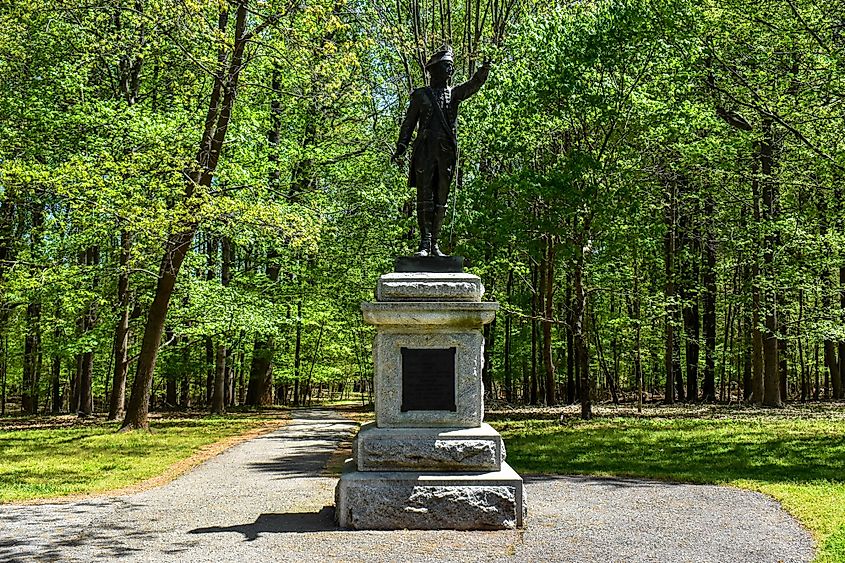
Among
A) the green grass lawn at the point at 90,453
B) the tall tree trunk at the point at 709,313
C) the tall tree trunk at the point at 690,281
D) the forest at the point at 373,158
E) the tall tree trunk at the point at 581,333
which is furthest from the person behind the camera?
the tall tree trunk at the point at 709,313

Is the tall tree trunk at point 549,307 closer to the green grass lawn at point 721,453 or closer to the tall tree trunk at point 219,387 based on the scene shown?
the green grass lawn at point 721,453

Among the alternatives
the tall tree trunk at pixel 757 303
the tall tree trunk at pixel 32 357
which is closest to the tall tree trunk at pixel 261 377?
the tall tree trunk at pixel 32 357

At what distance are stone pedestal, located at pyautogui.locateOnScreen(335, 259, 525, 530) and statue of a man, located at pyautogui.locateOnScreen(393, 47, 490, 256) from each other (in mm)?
978

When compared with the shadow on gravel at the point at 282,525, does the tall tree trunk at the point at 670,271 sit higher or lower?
higher

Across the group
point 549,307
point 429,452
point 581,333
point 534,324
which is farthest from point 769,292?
point 429,452

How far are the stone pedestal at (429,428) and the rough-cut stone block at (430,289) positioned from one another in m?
0.01

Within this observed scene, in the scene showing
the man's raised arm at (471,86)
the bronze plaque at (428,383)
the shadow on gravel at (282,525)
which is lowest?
the shadow on gravel at (282,525)

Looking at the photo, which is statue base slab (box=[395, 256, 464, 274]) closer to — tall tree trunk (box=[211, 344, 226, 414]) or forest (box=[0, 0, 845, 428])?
forest (box=[0, 0, 845, 428])

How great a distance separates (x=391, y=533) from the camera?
734cm

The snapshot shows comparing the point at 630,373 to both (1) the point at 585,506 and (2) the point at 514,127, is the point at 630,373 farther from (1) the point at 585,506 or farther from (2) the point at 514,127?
(1) the point at 585,506

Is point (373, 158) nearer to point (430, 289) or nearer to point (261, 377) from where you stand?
point (261, 377)

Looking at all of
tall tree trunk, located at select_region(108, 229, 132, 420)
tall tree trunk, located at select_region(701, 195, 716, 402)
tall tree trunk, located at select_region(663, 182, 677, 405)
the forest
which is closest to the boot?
the forest

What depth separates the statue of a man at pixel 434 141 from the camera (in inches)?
356

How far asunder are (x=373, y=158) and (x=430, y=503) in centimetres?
2329
